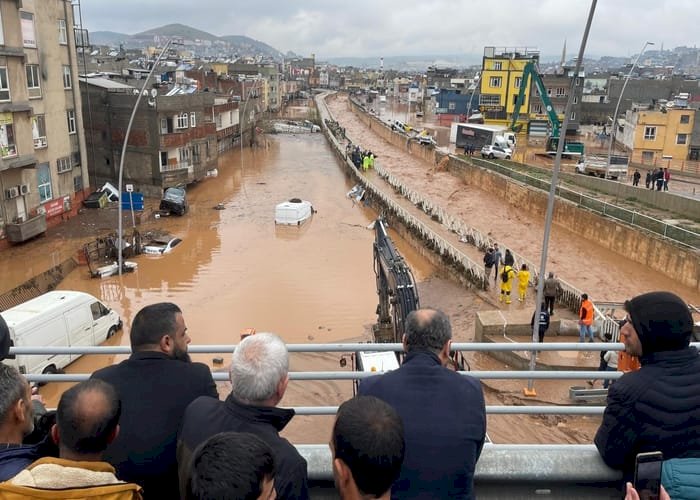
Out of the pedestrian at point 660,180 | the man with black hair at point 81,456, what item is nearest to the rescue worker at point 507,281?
the man with black hair at point 81,456

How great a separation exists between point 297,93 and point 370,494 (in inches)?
5644

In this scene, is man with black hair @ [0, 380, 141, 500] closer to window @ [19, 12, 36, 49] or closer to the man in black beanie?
the man in black beanie

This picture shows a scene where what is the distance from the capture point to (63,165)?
30672 mm

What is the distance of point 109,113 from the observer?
37062mm

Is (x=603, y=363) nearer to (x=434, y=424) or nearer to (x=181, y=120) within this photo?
(x=434, y=424)

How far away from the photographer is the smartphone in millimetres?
2648

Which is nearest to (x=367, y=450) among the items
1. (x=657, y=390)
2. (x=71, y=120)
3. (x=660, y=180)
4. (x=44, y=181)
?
(x=657, y=390)

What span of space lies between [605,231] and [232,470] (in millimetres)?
27704

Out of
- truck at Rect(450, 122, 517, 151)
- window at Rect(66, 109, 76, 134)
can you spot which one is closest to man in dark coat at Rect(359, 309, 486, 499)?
window at Rect(66, 109, 76, 134)

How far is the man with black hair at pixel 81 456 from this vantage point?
7.22 ft

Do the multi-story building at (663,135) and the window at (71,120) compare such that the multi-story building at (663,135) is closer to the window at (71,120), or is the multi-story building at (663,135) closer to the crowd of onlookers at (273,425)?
the window at (71,120)

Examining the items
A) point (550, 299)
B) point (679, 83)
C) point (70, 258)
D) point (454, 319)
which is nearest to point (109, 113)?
point (70, 258)

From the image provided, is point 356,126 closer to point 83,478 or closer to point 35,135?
point 35,135

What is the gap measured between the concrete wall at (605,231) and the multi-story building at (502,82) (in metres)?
24.7
